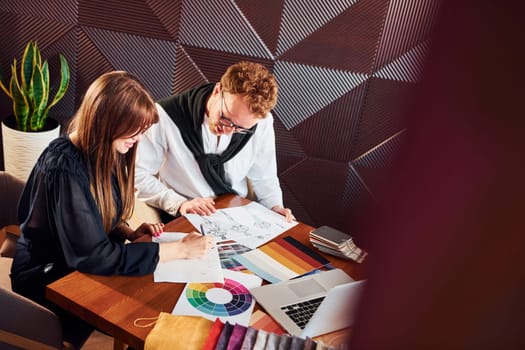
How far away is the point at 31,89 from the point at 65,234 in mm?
2235

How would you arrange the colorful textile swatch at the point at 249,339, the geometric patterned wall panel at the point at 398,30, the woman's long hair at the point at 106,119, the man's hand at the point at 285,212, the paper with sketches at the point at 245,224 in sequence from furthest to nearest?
1. the geometric patterned wall panel at the point at 398,30
2. the man's hand at the point at 285,212
3. the paper with sketches at the point at 245,224
4. the woman's long hair at the point at 106,119
5. the colorful textile swatch at the point at 249,339

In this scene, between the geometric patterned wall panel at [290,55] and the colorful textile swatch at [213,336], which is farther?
the geometric patterned wall panel at [290,55]

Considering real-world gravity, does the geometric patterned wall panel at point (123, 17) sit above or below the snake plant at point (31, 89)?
above

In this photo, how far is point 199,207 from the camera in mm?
2627

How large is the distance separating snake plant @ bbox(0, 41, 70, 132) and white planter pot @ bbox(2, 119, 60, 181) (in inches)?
5.5

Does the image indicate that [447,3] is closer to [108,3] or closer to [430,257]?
[430,257]

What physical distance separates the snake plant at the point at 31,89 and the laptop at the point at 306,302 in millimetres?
2586

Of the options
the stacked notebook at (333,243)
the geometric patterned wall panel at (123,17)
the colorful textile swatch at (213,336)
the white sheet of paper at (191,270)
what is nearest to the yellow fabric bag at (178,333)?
the colorful textile swatch at (213,336)

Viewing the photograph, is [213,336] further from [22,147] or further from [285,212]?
[22,147]

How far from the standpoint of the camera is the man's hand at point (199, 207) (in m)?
2.61

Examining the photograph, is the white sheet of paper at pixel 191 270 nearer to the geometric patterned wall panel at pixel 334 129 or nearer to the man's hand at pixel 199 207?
the man's hand at pixel 199 207

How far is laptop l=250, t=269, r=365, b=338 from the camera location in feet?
5.70

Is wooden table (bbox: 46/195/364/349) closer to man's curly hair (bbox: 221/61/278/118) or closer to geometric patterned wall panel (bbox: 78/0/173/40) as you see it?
man's curly hair (bbox: 221/61/278/118)

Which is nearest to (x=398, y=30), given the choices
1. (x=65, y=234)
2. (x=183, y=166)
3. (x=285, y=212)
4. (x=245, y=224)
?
(x=285, y=212)
